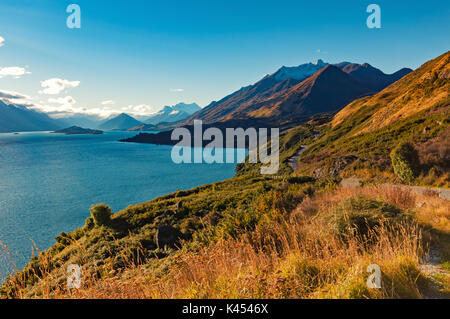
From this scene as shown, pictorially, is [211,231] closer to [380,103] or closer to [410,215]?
[410,215]

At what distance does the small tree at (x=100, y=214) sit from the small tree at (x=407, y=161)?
26321mm

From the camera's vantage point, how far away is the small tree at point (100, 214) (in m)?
18.7

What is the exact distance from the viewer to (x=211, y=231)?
26.1ft

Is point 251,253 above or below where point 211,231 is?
above

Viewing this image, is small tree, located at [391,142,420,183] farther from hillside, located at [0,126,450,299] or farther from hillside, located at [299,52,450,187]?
hillside, located at [0,126,450,299]

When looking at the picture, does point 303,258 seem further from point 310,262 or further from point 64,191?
point 64,191

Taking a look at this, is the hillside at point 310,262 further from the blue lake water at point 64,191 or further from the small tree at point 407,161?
the small tree at point 407,161

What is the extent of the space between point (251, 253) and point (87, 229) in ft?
71.7

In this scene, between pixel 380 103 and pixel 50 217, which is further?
pixel 380 103

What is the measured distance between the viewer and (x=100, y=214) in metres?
18.8

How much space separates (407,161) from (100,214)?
2713cm
